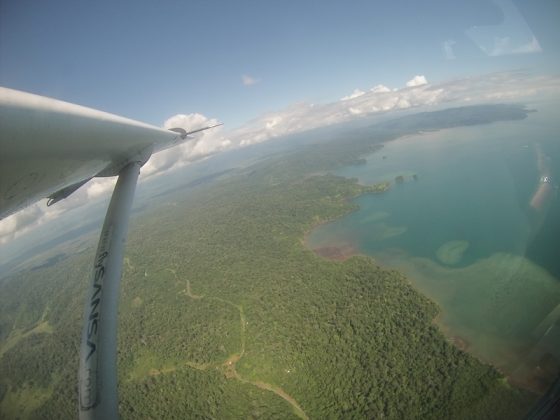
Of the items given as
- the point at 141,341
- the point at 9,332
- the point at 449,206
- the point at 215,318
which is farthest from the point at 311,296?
the point at 9,332

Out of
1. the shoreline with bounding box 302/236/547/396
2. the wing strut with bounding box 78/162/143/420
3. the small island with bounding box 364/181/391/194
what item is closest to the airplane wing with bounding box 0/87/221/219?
the wing strut with bounding box 78/162/143/420

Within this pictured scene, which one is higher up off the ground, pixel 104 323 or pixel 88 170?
pixel 88 170

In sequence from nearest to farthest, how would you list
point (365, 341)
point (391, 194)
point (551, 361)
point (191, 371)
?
point (551, 361) → point (365, 341) → point (191, 371) → point (391, 194)

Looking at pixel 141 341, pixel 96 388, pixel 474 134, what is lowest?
pixel 474 134

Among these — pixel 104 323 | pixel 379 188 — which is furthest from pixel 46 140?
pixel 379 188

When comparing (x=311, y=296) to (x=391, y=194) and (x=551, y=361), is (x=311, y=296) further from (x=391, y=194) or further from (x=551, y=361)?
(x=391, y=194)

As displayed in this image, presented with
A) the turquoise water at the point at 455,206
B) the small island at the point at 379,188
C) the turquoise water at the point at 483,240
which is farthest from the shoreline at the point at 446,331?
the small island at the point at 379,188

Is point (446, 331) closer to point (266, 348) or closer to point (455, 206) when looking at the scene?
point (266, 348)
